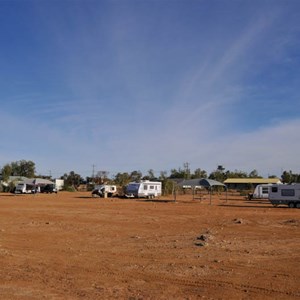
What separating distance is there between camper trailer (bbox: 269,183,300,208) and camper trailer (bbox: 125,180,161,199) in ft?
61.1

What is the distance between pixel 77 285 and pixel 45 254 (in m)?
4.09

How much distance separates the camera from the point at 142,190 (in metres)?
53.2

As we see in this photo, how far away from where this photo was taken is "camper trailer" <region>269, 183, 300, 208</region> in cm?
3794

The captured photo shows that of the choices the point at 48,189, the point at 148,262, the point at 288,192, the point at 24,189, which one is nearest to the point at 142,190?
the point at 288,192

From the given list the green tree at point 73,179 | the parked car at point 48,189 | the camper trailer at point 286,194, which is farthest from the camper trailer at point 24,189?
the camper trailer at point 286,194

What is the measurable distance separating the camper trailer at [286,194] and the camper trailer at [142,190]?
18611 millimetres

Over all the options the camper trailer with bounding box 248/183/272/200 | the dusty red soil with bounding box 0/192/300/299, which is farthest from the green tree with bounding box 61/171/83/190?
the dusty red soil with bounding box 0/192/300/299

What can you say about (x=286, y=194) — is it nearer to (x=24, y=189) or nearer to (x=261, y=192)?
(x=261, y=192)

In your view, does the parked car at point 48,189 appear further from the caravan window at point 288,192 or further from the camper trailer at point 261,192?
the caravan window at point 288,192

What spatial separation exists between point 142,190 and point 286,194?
2016 centimetres

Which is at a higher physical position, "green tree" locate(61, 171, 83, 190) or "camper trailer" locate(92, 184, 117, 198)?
"green tree" locate(61, 171, 83, 190)

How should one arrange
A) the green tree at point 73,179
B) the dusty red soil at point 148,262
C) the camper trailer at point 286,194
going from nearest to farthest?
the dusty red soil at point 148,262 → the camper trailer at point 286,194 → the green tree at point 73,179

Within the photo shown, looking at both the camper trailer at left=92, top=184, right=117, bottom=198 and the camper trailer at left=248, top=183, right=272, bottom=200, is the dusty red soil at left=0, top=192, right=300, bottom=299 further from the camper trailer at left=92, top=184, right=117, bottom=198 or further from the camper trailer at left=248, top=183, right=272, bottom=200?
the camper trailer at left=92, top=184, right=117, bottom=198

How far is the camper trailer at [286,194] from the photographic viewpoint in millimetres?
37938
